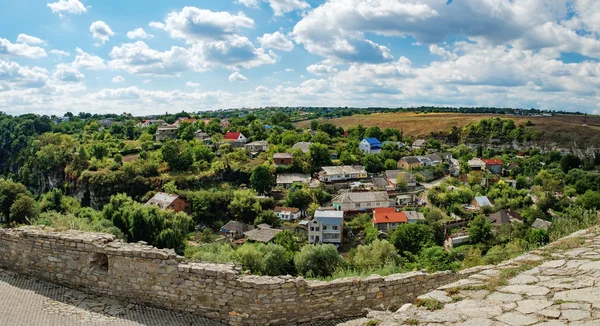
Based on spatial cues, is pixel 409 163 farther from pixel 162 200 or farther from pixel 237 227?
pixel 162 200

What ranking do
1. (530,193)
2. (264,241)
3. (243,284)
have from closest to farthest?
(243,284)
(264,241)
(530,193)

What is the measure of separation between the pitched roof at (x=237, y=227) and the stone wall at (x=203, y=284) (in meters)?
34.8

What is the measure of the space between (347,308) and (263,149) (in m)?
67.0

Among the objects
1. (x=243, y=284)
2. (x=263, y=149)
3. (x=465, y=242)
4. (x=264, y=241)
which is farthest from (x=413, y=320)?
(x=263, y=149)

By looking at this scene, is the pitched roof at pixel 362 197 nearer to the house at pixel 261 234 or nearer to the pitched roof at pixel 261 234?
the house at pixel 261 234

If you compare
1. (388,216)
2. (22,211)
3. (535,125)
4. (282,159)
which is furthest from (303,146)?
(535,125)

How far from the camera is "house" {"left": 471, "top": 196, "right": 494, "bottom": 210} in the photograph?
48.9 m

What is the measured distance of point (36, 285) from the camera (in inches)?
284

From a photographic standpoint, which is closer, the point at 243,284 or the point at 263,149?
the point at 243,284

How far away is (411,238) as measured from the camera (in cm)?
3634

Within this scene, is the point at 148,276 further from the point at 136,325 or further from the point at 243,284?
the point at 243,284

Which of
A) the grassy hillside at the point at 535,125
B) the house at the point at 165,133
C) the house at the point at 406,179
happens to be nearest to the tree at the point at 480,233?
the house at the point at 406,179

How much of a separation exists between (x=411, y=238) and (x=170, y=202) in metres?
26.8

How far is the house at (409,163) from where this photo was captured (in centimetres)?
6637
